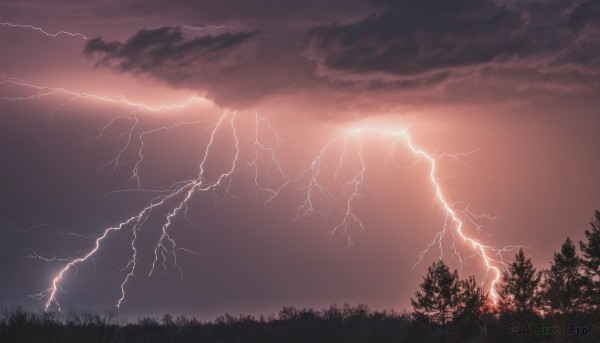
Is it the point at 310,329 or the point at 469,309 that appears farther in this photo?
the point at 310,329

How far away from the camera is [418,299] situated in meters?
60.6

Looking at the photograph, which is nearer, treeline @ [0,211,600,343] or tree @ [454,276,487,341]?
treeline @ [0,211,600,343]

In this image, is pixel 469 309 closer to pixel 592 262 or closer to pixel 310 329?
pixel 592 262

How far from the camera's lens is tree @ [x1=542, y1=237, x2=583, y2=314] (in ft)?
155

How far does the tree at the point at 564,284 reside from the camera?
4716 cm

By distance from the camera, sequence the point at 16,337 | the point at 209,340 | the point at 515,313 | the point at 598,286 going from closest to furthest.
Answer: the point at 16,337
the point at 598,286
the point at 515,313
the point at 209,340

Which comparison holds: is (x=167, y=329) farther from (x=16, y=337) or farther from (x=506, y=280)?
(x=16, y=337)

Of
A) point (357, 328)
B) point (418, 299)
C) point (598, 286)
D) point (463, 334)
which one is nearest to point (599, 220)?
point (598, 286)

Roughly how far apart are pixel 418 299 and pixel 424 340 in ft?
11.7

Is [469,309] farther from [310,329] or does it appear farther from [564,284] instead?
[310,329]

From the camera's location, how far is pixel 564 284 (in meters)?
48.1

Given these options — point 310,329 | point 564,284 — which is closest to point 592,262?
point 564,284

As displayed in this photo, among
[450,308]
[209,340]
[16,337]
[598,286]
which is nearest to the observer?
[16,337]

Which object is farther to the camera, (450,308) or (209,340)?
(209,340)
